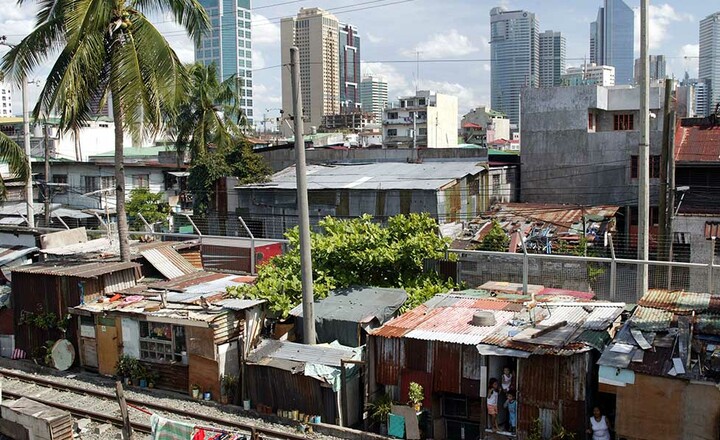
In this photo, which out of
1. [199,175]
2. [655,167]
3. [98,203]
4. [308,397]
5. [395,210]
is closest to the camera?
[308,397]

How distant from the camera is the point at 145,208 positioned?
37.3 metres

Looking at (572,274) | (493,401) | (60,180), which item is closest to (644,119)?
(572,274)

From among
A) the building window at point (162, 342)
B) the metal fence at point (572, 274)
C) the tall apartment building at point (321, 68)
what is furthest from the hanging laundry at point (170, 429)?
the tall apartment building at point (321, 68)

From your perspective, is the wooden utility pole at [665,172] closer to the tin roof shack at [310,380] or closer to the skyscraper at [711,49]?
the tin roof shack at [310,380]

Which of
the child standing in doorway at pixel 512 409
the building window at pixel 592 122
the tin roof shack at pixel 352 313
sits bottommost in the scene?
the child standing in doorway at pixel 512 409

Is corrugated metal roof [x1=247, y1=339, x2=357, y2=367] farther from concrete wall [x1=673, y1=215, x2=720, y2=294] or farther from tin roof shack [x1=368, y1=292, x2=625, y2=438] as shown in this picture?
concrete wall [x1=673, y1=215, x2=720, y2=294]

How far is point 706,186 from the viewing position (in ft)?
94.4

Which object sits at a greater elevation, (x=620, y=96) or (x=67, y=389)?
(x=620, y=96)

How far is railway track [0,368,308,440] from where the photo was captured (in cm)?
1393

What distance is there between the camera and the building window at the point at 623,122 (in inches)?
1511

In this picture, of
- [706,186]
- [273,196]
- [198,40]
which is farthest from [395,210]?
[706,186]

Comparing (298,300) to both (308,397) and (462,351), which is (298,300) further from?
(462,351)

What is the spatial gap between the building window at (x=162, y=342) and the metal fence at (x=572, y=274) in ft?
24.3

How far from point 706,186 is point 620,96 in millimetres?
10930
